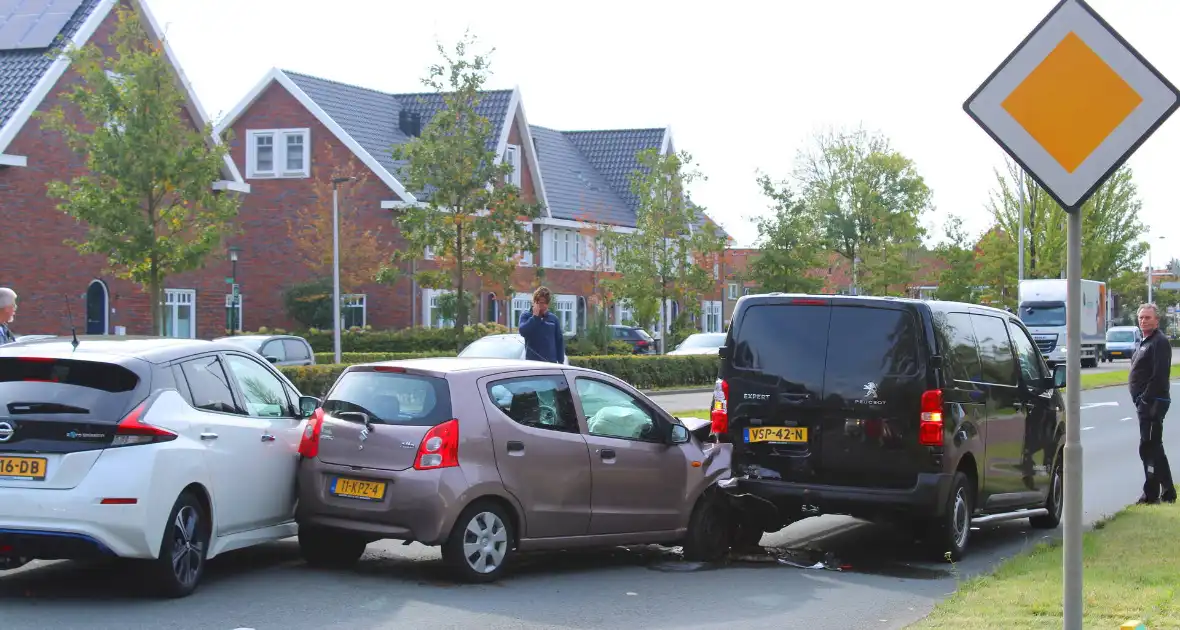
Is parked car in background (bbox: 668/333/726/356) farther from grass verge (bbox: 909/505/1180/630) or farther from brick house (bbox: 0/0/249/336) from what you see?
grass verge (bbox: 909/505/1180/630)

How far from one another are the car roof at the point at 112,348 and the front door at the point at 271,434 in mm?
380

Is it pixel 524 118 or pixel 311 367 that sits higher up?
pixel 524 118

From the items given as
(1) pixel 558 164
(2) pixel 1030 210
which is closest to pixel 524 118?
(1) pixel 558 164

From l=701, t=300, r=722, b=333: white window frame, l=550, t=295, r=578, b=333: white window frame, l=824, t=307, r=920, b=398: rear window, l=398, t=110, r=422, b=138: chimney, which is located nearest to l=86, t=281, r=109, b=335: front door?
l=398, t=110, r=422, b=138: chimney

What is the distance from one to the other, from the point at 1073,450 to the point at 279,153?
46.7 metres

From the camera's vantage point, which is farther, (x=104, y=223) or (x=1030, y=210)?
(x=1030, y=210)

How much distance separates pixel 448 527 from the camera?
878 centimetres

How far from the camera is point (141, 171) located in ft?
80.8

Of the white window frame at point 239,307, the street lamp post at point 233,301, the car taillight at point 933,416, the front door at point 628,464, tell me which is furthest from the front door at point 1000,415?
the white window frame at point 239,307

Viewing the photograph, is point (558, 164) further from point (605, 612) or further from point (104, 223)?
point (605, 612)

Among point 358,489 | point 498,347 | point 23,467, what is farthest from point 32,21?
point 23,467

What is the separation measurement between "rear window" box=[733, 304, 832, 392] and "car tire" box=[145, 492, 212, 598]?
168 inches

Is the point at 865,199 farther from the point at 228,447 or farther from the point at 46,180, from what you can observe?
the point at 228,447

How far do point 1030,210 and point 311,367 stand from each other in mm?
44775
